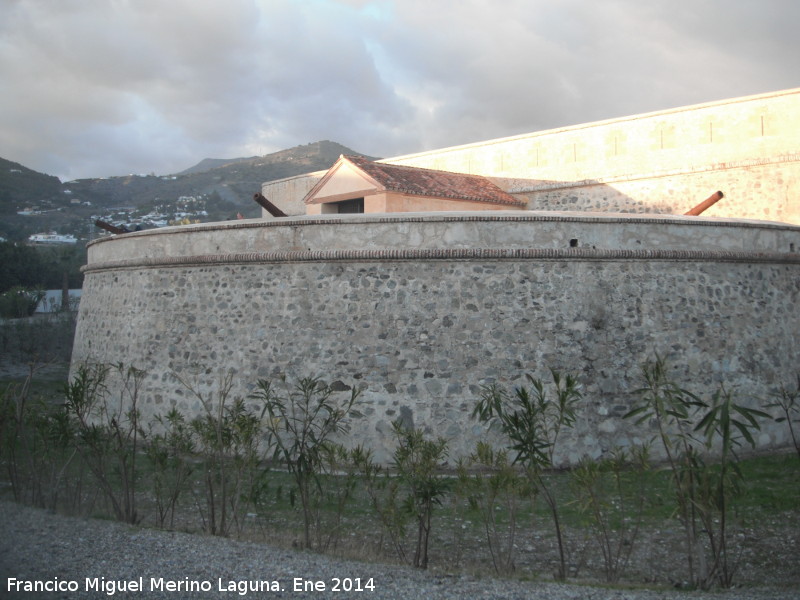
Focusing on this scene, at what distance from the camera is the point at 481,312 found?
8594 millimetres

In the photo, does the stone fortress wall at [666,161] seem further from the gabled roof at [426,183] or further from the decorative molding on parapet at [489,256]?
the decorative molding on parapet at [489,256]

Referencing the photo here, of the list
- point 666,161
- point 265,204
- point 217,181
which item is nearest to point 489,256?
point 265,204

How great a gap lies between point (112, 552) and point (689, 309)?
6959 millimetres

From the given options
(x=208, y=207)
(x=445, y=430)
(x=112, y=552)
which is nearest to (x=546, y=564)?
(x=445, y=430)

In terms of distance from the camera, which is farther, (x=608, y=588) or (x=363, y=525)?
(x=363, y=525)

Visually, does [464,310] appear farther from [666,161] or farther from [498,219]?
[666,161]

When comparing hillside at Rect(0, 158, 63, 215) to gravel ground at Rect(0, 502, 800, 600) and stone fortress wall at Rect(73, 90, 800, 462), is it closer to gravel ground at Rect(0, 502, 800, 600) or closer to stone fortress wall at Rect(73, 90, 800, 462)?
stone fortress wall at Rect(73, 90, 800, 462)


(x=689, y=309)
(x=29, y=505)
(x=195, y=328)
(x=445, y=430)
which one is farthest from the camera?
(x=195, y=328)

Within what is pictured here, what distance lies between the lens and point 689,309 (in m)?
8.90

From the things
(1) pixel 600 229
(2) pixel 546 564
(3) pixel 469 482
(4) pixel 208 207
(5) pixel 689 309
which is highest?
(4) pixel 208 207

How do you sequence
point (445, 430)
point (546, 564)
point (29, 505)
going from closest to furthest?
point (546, 564), point (29, 505), point (445, 430)

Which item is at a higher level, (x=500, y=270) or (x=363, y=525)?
(x=500, y=270)

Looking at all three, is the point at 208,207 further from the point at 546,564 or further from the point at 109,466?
the point at 546,564

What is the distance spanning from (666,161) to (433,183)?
4633 mm
